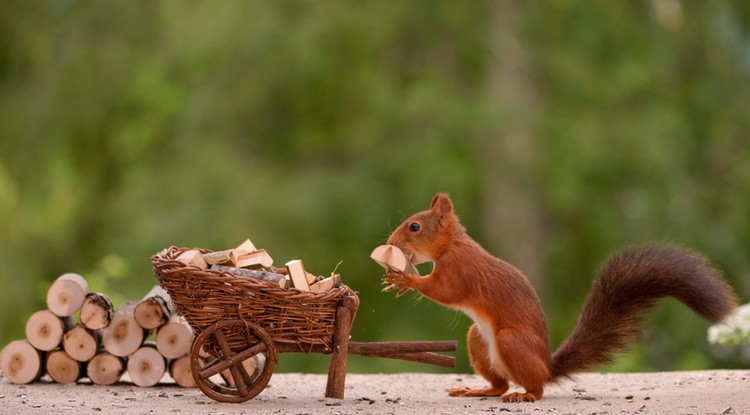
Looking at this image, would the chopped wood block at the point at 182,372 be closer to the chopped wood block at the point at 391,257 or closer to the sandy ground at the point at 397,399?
the sandy ground at the point at 397,399

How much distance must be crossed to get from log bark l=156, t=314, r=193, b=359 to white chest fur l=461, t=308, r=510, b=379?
48.5 inches

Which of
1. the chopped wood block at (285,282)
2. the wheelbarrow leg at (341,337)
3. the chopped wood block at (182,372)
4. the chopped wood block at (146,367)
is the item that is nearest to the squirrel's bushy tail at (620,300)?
the wheelbarrow leg at (341,337)

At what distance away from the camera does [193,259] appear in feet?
12.9

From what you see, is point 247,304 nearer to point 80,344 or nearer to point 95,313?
point 95,313

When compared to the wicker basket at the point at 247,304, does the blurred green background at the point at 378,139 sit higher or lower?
higher

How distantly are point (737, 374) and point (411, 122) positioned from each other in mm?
4921

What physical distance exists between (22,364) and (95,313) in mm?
398

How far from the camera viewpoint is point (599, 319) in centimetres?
419

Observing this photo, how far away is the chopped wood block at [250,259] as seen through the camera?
162 inches

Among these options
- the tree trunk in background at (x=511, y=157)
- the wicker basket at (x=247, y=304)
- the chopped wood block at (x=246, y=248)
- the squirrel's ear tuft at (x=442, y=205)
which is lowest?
the wicker basket at (x=247, y=304)

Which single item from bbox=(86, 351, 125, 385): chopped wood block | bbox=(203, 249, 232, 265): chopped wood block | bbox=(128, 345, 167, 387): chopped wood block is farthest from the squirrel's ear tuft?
bbox=(86, 351, 125, 385): chopped wood block

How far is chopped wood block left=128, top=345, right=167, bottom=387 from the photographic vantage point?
4559 millimetres

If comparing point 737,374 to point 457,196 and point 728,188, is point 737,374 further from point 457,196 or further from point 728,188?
point 728,188

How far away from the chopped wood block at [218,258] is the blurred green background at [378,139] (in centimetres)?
478
